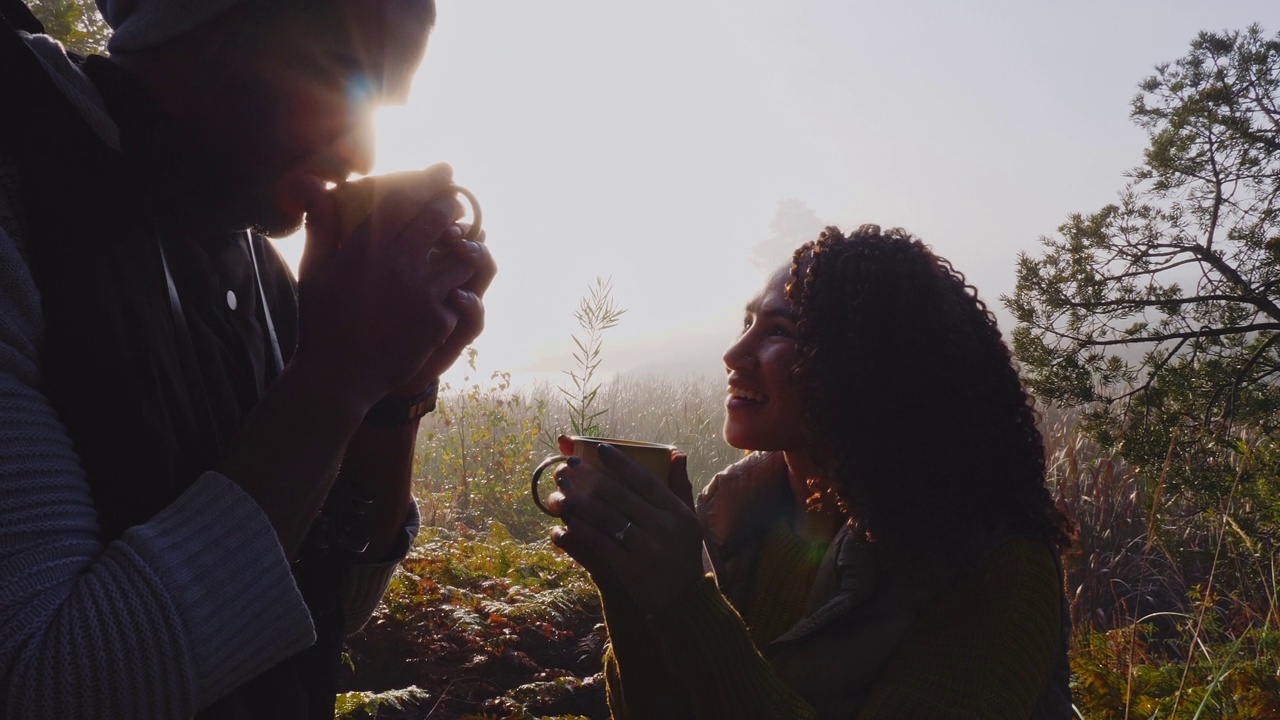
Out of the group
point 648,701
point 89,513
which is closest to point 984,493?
point 648,701

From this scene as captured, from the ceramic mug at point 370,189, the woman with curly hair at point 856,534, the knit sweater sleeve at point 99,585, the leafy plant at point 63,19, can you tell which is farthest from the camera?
the leafy plant at point 63,19

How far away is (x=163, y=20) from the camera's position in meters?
1.23

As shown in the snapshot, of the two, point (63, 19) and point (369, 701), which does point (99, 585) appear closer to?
point (369, 701)

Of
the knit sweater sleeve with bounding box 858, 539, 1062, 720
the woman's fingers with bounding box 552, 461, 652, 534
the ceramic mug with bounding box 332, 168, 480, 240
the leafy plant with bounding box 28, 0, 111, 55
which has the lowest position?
the knit sweater sleeve with bounding box 858, 539, 1062, 720

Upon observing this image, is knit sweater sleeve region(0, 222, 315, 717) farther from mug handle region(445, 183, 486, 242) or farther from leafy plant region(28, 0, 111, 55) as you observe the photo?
leafy plant region(28, 0, 111, 55)

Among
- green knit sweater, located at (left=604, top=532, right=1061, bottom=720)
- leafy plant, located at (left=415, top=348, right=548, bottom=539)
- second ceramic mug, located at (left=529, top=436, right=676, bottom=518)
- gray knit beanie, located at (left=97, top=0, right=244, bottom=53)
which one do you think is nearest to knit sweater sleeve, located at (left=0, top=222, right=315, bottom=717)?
gray knit beanie, located at (left=97, top=0, right=244, bottom=53)

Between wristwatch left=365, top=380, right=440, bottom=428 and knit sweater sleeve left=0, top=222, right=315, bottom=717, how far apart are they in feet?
1.81

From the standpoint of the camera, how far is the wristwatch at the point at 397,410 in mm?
1474

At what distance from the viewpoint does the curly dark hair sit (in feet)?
6.40

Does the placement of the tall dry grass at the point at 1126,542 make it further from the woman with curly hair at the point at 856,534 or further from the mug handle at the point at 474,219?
the mug handle at the point at 474,219

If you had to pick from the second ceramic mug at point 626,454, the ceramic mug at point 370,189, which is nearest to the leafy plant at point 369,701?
the second ceramic mug at point 626,454

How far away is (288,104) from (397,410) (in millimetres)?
571

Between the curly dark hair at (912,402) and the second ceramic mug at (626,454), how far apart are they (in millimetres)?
659

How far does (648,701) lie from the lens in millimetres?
1850
